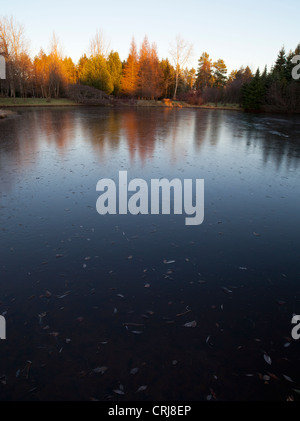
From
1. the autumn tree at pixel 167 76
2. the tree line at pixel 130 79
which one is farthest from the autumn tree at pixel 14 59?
the autumn tree at pixel 167 76

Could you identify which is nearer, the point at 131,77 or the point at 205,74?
the point at 131,77

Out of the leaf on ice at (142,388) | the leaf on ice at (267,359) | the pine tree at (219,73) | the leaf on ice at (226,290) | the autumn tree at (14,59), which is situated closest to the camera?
the leaf on ice at (142,388)

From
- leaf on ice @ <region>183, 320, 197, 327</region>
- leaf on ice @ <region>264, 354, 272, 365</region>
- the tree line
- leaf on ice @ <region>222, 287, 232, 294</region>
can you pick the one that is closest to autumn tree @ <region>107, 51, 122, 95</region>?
the tree line

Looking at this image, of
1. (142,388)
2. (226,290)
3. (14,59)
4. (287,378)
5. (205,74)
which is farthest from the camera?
(205,74)

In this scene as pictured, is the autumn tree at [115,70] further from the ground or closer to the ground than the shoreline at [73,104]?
further from the ground

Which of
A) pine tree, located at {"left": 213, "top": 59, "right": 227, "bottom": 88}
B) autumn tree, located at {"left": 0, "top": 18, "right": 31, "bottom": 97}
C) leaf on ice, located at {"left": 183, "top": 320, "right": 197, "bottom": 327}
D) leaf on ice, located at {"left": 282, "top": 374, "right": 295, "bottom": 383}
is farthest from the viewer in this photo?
pine tree, located at {"left": 213, "top": 59, "right": 227, "bottom": 88}

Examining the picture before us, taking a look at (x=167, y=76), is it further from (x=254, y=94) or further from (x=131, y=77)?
(x=254, y=94)

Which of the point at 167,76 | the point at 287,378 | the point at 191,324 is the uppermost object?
the point at 167,76

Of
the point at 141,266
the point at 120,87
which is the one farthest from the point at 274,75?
the point at 141,266

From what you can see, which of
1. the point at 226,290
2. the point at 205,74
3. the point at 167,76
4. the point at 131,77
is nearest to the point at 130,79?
the point at 131,77

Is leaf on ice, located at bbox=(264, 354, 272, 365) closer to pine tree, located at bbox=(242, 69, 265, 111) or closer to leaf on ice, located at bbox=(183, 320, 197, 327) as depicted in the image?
leaf on ice, located at bbox=(183, 320, 197, 327)

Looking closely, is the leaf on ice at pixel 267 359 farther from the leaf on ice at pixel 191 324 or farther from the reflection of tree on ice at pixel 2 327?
the reflection of tree on ice at pixel 2 327

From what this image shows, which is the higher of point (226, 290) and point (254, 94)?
point (254, 94)

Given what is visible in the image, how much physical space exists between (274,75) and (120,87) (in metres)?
35.8
